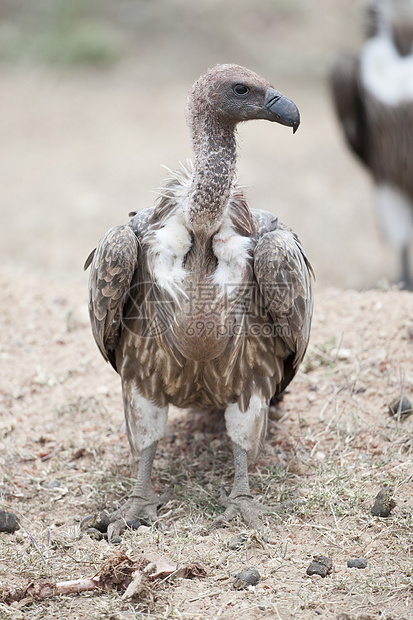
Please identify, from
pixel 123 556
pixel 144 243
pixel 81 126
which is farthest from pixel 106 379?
pixel 81 126

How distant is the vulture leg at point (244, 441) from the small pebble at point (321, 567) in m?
0.64

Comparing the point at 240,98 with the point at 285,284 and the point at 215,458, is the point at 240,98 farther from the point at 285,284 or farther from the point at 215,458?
the point at 215,458

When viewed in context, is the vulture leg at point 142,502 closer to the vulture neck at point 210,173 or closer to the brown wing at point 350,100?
the vulture neck at point 210,173

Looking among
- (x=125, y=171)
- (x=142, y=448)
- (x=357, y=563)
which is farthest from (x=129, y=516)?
(x=125, y=171)

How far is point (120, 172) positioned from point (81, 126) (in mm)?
3009

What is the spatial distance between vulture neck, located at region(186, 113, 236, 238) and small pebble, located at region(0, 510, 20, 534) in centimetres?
162

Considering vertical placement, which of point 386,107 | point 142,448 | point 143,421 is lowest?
point 142,448

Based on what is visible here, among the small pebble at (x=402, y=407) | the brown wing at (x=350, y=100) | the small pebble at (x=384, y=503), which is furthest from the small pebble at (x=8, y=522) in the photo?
the brown wing at (x=350, y=100)

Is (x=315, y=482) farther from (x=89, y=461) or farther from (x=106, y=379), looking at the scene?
(x=106, y=379)

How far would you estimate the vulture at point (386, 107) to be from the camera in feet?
26.2

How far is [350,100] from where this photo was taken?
8.66m

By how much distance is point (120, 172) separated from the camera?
40.1 feet

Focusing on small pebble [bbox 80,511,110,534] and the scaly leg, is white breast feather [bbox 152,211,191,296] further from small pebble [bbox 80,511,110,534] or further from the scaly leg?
small pebble [bbox 80,511,110,534]

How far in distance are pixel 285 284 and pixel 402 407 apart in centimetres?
124
